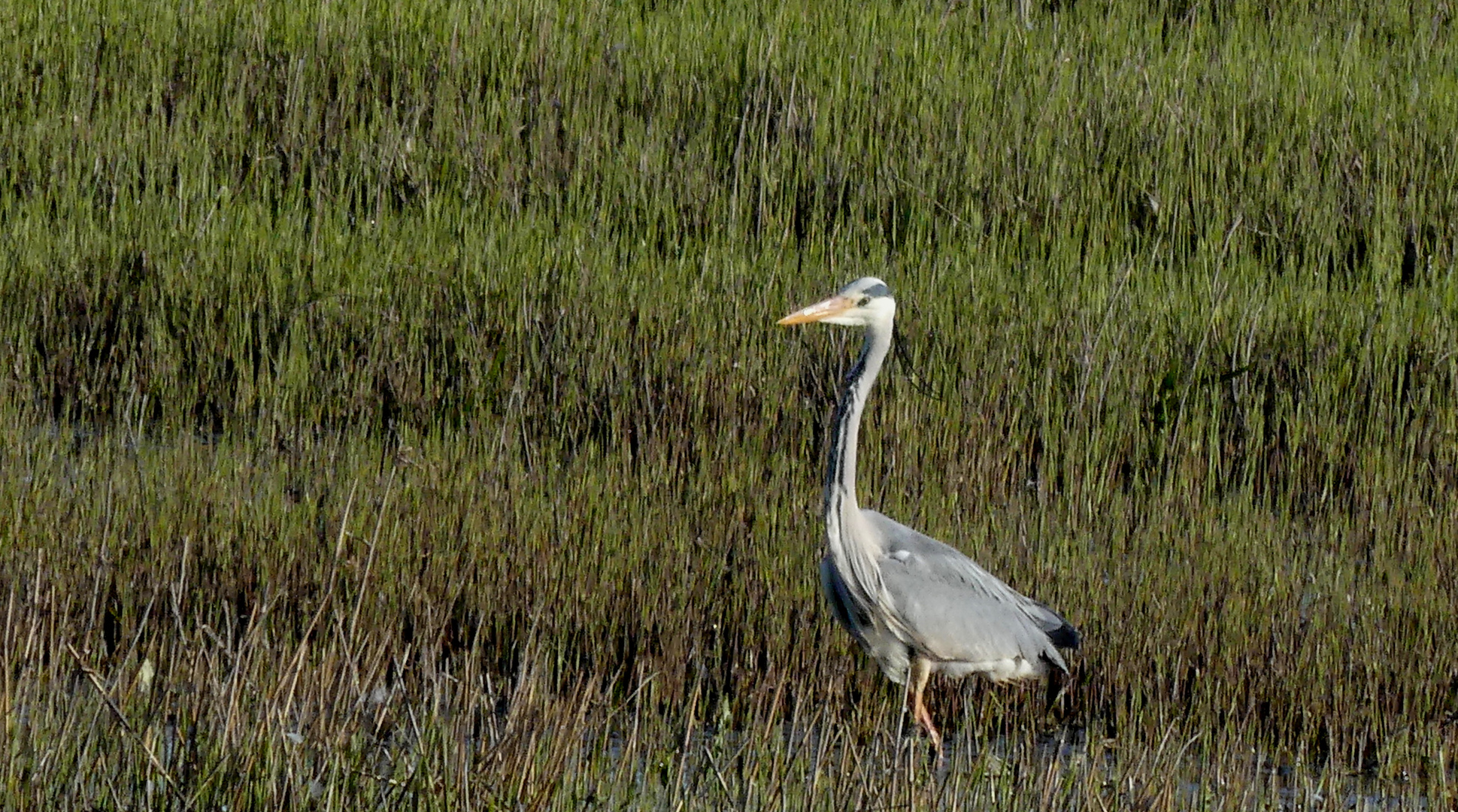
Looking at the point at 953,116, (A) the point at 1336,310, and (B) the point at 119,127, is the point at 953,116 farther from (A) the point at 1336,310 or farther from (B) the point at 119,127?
(B) the point at 119,127

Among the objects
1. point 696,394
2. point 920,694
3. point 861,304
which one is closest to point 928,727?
point 920,694

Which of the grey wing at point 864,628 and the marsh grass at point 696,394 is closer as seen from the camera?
the marsh grass at point 696,394

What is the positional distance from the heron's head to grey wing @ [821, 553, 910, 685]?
1.86 feet

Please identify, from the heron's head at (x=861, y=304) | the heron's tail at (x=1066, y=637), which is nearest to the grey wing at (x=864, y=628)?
the heron's tail at (x=1066, y=637)

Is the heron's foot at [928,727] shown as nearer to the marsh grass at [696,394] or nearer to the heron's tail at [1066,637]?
the marsh grass at [696,394]

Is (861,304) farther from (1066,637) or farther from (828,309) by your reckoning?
(1066,637)

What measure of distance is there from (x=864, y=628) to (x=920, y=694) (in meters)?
0.21

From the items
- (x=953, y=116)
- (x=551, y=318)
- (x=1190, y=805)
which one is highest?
(x=953, y=116)

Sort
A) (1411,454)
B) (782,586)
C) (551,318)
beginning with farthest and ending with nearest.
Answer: (551,318) < (1411,454) < (782,586)

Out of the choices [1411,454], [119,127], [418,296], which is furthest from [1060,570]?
[119,127]

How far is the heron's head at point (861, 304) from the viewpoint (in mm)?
3984

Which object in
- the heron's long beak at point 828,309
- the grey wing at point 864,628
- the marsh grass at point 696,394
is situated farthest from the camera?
the grey wing at point 864,628

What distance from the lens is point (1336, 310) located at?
5961mm

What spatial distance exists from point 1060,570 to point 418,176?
349 cm
